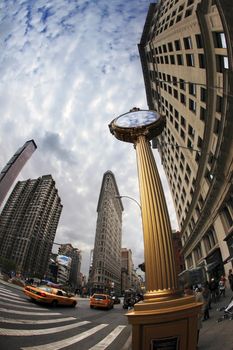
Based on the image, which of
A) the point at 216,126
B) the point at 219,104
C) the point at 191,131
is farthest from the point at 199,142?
the point at 219,104

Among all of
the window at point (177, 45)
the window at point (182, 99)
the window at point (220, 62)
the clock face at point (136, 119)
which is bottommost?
the clock face at point (136, 119)

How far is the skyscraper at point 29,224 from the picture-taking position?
103m

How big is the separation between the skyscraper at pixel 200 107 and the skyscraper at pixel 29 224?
9011 cm

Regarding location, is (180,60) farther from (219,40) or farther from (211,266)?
(211,266)

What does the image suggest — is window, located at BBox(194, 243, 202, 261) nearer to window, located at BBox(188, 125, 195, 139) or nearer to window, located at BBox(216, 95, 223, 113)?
window, located at BBox(188, 125, 195, 139)

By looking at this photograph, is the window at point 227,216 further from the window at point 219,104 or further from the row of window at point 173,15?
the row of window at point 173,15

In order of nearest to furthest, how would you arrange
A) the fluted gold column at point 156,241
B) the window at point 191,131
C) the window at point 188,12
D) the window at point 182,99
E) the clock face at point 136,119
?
the fluted gold column at point 156,241 → the clock face at point 136,119 → the window at point 188,12 → the window at point 191,131 → the window at point 182,99

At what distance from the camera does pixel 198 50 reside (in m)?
18.2

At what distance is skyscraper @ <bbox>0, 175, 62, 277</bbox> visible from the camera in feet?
339

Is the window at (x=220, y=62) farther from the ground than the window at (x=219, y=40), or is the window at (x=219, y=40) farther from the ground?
the window at (x=219, y=40)

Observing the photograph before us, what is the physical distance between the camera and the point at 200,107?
65.7 feet

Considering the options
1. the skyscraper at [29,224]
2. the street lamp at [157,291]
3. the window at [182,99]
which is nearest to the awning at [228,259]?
the street lamp at [157,291]

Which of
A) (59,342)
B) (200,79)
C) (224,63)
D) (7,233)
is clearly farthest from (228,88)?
(7,233)

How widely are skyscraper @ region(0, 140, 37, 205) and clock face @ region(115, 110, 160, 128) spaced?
8051 cm
